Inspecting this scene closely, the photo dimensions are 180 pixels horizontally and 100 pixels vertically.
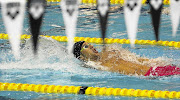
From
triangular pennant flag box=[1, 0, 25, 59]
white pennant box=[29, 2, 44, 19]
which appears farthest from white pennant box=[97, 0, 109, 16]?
triangular pennant flag box=[1, 0, 25, 59]

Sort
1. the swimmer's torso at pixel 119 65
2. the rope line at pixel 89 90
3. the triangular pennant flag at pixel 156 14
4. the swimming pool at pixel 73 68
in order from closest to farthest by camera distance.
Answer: the triangular pennant flag at pixel 156 14 → the rope line at pixel 89 90 → the swimming pool at pixel 73 68 → the swimmer's torso at pixel 119 65

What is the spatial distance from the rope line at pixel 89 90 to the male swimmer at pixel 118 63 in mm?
570

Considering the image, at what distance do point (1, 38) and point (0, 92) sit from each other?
270cm

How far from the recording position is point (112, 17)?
7.48 m

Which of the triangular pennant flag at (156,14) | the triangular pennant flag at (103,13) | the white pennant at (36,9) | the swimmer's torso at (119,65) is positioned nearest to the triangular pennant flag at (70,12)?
the triangular pennant flag at (103,13)

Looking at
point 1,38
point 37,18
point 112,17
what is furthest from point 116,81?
point 112,17

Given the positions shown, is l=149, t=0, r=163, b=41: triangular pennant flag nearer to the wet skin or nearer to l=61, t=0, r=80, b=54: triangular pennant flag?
l=61, t=0, r=80, b=54: triangular pennant flag

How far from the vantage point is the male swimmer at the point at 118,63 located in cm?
390

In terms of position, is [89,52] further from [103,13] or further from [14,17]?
[14,17]

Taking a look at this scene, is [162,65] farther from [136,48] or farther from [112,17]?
[112,17]

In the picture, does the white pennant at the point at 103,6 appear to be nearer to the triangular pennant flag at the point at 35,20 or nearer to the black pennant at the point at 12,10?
the triangular pennant flag at the point at 35,20

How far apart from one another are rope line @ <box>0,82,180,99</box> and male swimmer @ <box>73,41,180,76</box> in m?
0.57

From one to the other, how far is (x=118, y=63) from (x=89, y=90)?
0.83 meters

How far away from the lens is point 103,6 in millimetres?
3254
